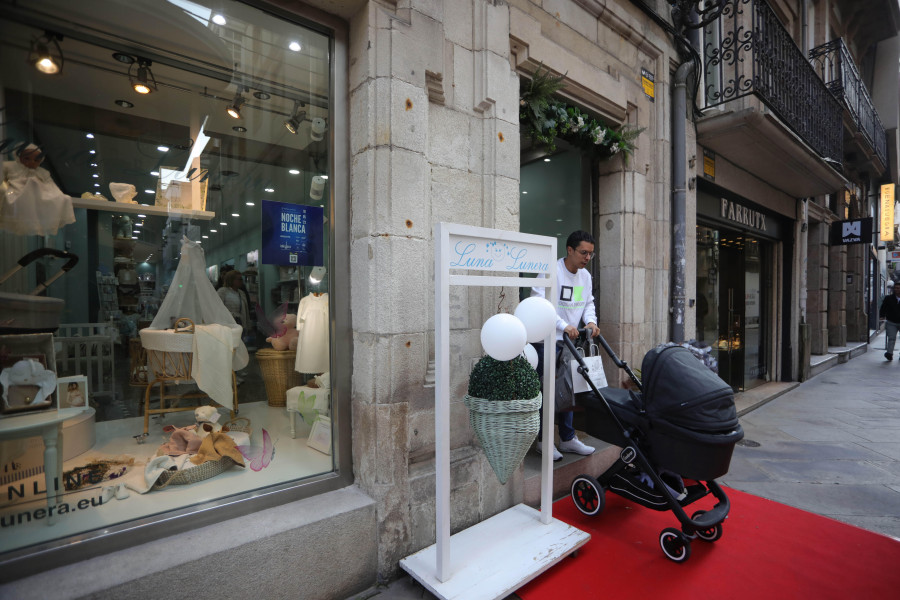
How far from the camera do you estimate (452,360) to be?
2.92 metres

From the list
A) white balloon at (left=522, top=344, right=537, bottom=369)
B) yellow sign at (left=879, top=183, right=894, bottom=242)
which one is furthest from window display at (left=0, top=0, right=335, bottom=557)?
yellow sign at (left=879, top=183, right=894, bottom=242)

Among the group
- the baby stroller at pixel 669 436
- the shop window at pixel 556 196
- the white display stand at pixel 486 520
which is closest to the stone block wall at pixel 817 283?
the shop window at pixel 556 196

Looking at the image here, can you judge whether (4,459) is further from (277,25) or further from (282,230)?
(277,25)

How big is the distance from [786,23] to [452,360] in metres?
10.8

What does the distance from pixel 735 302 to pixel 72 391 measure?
8.74m

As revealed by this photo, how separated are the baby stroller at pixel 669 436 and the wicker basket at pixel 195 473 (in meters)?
2.35

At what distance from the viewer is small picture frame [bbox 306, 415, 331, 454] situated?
2.79 meters

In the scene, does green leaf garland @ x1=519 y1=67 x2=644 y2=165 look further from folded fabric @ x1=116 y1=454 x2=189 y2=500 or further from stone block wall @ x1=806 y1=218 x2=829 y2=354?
stone block wall @ x1=806 y1=218 x2=829 y2=354

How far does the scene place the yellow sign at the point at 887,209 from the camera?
52.4ft

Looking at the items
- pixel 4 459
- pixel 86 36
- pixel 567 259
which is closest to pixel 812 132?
pixel 567 259

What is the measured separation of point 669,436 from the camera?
2.59 meters

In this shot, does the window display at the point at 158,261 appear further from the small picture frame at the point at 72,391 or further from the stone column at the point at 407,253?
the stone column at the point at 407,253

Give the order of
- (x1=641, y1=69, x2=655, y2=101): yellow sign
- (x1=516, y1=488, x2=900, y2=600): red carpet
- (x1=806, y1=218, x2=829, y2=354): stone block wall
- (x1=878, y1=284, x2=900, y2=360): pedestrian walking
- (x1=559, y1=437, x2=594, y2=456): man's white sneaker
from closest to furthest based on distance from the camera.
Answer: (x1=516, y1=488, x2=900, y2=600): red carpet, (x1=559, y1=437, x2=594, y2=456): man's white sneaker, (x1=641, y1=69, x2=655, y2=101): yellow sign, (x1=878, y1=284, x2=900, y2=360): pedestrian walking, (x1=806, y1=218, x2=829, y2=354): stone block wall

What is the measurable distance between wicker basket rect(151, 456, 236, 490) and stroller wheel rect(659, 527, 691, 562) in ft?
8.97
